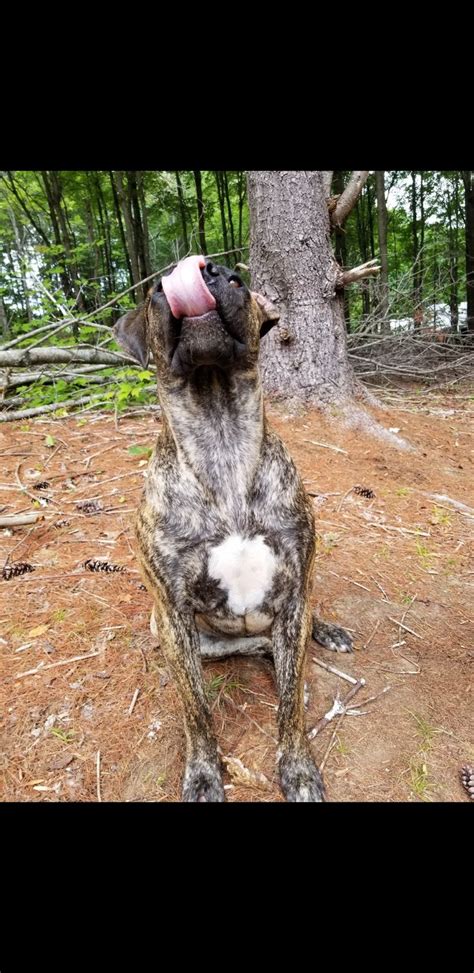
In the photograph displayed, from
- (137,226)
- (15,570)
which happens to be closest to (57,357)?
(15,570)

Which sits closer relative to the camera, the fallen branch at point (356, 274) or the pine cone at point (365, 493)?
the pine cone at point (365, 493)

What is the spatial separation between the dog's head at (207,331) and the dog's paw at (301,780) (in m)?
1.55

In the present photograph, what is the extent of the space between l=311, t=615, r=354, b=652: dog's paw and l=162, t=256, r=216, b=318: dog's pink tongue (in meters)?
1.69

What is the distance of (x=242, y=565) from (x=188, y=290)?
1.04m

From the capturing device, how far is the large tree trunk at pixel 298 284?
4.93 meters

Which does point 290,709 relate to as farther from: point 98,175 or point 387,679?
point 98,175

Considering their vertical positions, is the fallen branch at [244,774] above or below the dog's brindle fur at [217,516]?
below

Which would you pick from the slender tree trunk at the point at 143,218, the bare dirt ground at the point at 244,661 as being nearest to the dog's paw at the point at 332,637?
the bare dirt ground at the point at 244,661

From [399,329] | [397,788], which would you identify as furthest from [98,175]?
[397,788]

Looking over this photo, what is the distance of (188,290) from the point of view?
190 centimetres

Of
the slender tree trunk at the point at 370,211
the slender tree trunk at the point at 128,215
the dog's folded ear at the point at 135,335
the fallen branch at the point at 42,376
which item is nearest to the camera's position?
the dog's folded ear at the point at 135,335

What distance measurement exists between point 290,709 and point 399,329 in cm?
713

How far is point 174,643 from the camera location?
2.12 m

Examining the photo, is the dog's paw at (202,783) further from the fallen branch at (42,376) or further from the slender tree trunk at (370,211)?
the slender tree trunk at (370,211)
